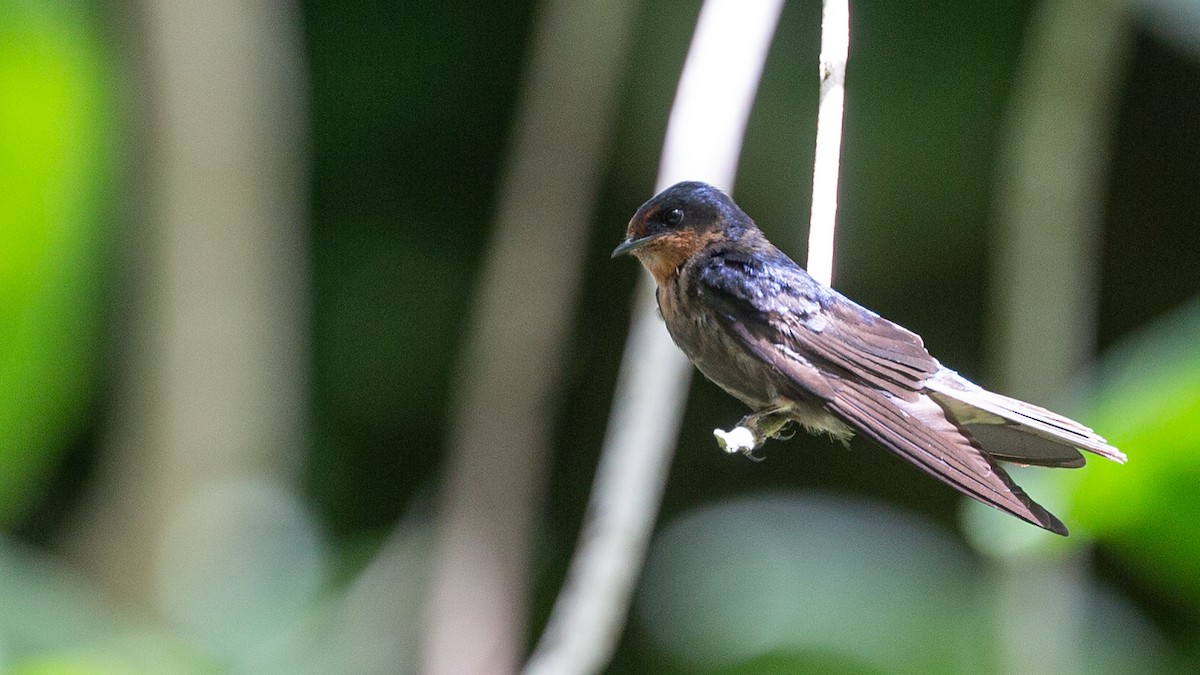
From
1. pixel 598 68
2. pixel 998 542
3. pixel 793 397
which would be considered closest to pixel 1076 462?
pixel 793 397

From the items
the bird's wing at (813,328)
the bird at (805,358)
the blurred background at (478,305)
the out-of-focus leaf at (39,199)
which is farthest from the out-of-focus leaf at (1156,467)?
the out-of-focus leaf at (39,199)

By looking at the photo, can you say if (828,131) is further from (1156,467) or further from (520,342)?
(520,342)

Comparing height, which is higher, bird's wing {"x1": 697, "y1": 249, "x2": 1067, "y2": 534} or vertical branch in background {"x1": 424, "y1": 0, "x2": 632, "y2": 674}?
bird's wing {"x1": 697, "y1": 249, "x2": 1067, "y2": 534}

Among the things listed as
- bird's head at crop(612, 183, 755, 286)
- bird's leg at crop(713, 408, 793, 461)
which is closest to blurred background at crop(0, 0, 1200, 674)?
A: bird's head at crop(612, 183, 755, 286)

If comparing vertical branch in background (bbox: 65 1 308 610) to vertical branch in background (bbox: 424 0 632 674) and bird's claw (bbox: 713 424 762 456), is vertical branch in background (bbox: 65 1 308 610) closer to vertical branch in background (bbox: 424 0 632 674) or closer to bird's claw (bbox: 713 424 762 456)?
vertical branch in background (bbox: 424 0 632 674)

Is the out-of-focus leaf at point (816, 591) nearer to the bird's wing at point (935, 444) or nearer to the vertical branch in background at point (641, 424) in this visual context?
the vertical branch in background at point (641, 424)

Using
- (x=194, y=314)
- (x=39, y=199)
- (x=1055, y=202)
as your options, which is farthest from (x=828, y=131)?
(x=194, y=314)
